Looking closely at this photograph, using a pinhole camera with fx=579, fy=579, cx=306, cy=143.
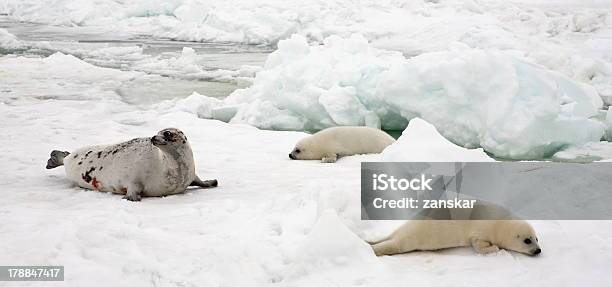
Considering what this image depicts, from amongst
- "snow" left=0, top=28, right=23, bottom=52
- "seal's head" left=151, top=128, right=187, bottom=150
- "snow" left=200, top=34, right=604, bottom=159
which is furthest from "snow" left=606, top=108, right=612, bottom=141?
"snow" left=0, top=28, right=23, bottom=52

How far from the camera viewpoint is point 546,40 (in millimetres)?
14438

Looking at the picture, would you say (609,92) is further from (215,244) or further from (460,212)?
(215,244)

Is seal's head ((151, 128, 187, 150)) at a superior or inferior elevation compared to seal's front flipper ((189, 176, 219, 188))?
superior

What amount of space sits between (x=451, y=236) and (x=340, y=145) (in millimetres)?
2616

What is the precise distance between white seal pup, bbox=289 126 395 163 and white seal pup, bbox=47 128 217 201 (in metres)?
1.39

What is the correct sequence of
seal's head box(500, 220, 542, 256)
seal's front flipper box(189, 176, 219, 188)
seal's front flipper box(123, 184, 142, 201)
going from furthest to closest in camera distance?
seal's front flipper box(189, 176, 219, 188) → seal's front flipper box(123, 184, 142, 201) → seal's head box(500, 220, 542, 256)

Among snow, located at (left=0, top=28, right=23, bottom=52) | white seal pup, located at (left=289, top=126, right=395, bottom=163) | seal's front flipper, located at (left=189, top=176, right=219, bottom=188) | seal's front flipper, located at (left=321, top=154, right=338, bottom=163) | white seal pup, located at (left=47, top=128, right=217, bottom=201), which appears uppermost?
white seal pup, located at (left=47, top=128, right=217, bottom=201)

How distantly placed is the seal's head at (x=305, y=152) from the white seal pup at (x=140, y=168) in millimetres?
1321

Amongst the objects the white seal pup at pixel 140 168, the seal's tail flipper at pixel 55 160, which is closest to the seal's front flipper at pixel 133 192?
the white seal pup at pixel 140 168

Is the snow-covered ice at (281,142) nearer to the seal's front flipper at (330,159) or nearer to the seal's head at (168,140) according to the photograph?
the seal's front flipper at (330,159)

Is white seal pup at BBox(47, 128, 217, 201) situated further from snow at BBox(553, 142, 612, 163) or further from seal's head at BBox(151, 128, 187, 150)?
snow at BBox(553, 142, 612, 163)

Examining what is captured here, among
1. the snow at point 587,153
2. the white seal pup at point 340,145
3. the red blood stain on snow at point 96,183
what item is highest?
the red blood stain on snow at point 96,183

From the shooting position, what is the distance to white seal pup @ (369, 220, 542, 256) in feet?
7.75

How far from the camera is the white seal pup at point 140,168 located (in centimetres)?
340
